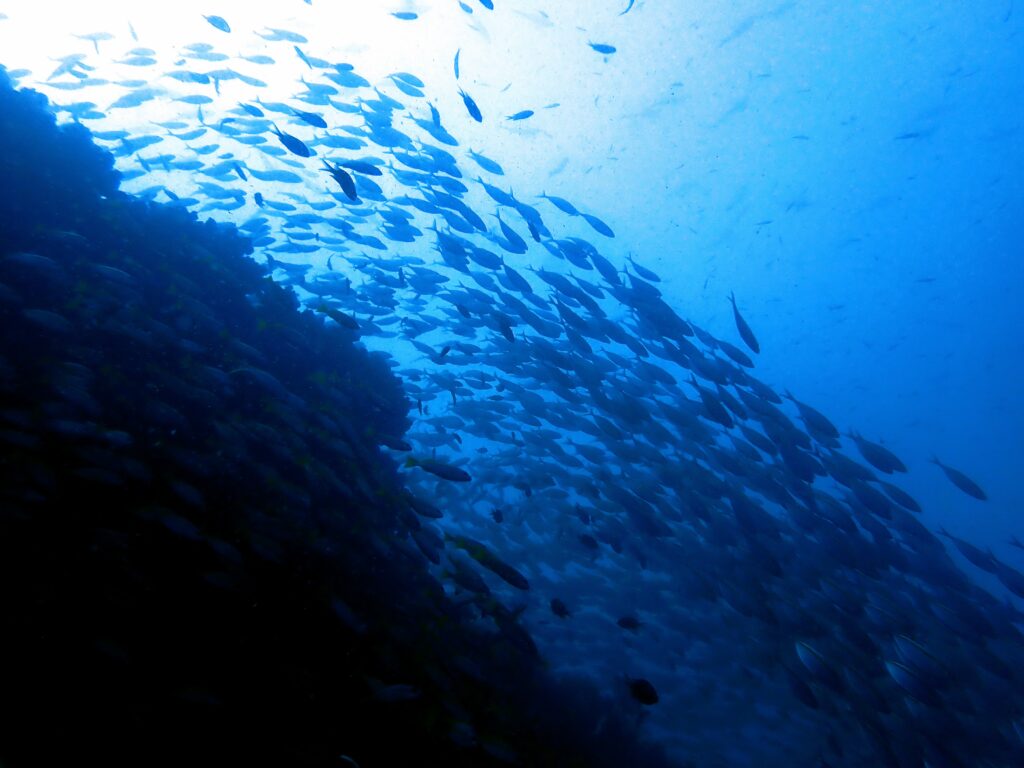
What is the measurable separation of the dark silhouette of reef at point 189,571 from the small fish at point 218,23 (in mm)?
3505

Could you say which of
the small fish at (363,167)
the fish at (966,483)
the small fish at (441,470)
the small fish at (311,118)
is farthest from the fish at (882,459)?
the small fish at (311,118)

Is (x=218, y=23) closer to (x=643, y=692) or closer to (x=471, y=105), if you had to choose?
(x=471, y=105)

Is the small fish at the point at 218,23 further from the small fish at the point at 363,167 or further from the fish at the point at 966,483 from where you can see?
the fish at the point at 966,483

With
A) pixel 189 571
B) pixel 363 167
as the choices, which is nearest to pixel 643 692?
pixel 189 571

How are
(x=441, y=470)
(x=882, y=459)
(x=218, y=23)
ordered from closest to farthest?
(x=441, y=470)
(x=218, y=23)
(x=882, y=459)

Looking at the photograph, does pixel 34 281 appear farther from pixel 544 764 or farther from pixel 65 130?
pixel 544 764

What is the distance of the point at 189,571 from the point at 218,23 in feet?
25.5

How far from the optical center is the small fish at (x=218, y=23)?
8258mm

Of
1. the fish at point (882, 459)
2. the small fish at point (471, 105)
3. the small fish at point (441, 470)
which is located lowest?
the small fish at point (441, 470)

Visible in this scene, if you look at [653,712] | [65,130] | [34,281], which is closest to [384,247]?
[34,281]

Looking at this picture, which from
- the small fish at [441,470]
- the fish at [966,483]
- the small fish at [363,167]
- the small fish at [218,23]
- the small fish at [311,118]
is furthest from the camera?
the fish at [966,483]

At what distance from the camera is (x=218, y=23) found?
8.40 m

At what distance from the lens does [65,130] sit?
10664 millimetres

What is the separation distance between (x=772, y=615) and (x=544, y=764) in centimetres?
472
